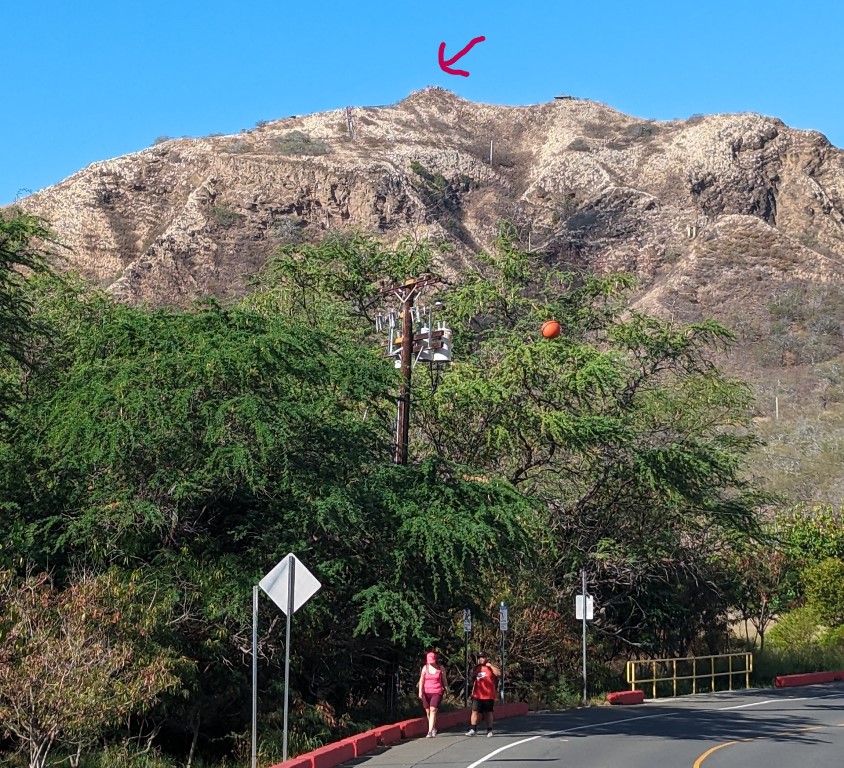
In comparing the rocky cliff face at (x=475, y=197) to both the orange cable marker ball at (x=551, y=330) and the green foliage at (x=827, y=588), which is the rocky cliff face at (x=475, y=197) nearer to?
the green foliage at (x=827, y=588)

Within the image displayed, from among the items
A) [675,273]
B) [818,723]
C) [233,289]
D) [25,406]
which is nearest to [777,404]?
[675,273]

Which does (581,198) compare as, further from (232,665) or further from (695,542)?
(232,665)

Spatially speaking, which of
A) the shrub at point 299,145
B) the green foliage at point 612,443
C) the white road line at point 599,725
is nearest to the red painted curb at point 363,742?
the white road line at point 599,725

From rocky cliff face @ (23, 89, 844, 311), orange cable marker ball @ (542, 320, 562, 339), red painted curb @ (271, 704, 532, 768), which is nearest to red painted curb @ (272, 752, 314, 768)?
red painted curb @ (271, 704, 532, 768)

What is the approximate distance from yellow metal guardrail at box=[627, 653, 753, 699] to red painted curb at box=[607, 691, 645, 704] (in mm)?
1500

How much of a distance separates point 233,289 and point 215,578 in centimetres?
9086

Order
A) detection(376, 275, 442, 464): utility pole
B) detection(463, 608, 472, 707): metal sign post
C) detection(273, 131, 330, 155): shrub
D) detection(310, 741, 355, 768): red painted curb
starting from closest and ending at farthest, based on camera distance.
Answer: detection(310, 741, 355, 768): red painted curb, detection(463, 608, 472, 707): metal sign post, detection(376, 275, 442, 464): utility pole, detection(273, 131, 330, 155): shrub

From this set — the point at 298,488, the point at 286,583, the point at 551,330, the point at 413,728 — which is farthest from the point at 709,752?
the point at 551,330

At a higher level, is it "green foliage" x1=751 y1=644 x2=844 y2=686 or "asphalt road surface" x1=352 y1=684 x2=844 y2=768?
"green foliage" x1=751 y1=644 x2=844 y2=686

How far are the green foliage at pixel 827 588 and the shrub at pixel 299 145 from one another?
9779cm

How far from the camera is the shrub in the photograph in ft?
443

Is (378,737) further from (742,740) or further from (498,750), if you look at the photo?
(742,740)

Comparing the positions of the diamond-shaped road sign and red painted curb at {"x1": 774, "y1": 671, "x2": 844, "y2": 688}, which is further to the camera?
red painted curb at {"x1": 774, "y1": 671, "x2": 844, "y2": 688}

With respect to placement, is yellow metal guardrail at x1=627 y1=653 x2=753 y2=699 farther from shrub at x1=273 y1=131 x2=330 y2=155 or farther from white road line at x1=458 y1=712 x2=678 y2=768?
shrub at x1=273 y1=131 x2=330 y2=155
